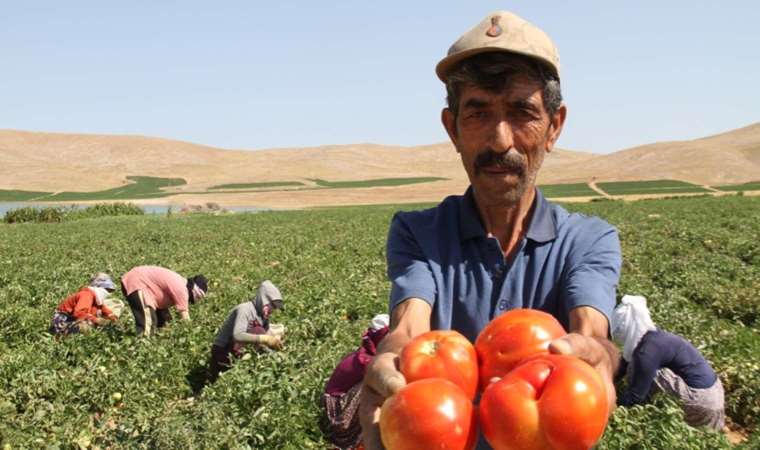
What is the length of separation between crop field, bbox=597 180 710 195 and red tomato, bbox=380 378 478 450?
72421 mm

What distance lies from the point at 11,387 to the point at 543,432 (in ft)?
22.2

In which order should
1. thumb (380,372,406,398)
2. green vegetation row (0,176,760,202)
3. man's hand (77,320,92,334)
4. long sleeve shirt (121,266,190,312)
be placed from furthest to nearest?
green vegetation row (0,176,760,202)
long sleeve shirt (121,266,190,312)
man's hand (77,320,92,334)
thumb (380,372,406,398)

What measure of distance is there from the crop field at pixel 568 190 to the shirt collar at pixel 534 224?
72.1m

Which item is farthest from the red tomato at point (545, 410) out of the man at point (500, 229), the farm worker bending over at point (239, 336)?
the farm worker bending over at point (239, 336)

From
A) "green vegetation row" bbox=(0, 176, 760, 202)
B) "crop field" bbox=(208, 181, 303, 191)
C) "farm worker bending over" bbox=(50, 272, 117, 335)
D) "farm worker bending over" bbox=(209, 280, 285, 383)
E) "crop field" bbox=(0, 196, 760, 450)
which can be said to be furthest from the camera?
"crop field" bbox=(208, 181, 303, 191)

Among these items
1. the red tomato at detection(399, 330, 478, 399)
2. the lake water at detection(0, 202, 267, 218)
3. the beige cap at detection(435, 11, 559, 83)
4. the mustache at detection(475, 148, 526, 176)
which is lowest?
the lake water at detection(0, 202, 267, 218)

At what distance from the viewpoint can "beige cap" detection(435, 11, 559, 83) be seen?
202 cm

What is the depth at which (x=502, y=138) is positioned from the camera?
2119mm

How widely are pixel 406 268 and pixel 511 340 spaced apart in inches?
23.3

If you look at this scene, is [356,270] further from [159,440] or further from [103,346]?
[159,440]

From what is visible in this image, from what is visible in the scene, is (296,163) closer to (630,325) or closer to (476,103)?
(630,325)

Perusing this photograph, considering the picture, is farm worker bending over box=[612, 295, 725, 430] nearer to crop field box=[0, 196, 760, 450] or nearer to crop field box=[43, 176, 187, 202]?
crop field box=[0, 196, 760, 450]

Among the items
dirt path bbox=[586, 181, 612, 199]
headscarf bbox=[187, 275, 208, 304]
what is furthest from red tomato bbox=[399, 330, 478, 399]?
dirt path bbox=[586, 181, 612, 199]

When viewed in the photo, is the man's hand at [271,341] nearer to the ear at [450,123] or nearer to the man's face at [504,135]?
the ear at [450,123]
